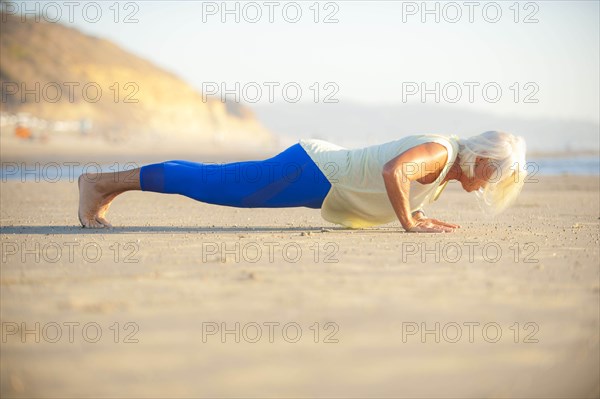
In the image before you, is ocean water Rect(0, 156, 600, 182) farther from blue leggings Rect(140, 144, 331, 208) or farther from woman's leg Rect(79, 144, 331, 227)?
blue leggings Rect(140, 144, 331, 208)

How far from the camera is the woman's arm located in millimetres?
4570

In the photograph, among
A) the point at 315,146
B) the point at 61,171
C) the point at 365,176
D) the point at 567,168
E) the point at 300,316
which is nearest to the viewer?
the point at 300,316

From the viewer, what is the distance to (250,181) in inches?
198

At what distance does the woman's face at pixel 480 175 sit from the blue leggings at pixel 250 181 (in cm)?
100

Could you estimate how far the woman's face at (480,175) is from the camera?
4.71 m

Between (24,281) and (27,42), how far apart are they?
53890 mm

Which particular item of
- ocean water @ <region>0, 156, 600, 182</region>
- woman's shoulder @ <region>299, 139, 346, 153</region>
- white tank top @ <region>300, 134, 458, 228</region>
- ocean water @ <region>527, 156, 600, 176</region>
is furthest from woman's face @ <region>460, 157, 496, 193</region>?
ocean water @ <region>527, 156, 600, 176</region>

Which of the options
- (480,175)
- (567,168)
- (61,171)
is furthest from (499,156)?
(567,168)

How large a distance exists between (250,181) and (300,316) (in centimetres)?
249

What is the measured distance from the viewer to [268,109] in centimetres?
12050

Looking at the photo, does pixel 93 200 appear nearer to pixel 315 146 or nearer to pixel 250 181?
pixel 250 181

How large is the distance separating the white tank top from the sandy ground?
39 centimetres

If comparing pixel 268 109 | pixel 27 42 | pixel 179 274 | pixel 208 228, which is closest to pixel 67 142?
pixel 27 42

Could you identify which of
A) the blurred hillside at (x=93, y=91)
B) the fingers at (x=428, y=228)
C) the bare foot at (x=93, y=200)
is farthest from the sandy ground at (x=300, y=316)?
the blurred hillside at (x=93, y=91)
